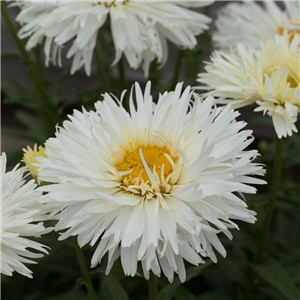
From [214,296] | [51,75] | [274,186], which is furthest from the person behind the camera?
[51,75]

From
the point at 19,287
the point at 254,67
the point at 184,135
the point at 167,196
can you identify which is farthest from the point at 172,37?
the point at 19,287

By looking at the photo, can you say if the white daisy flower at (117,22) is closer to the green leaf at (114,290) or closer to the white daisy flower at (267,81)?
the white daisy flower at (267,81)

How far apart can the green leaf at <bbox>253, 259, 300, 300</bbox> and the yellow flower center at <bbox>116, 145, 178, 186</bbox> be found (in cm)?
49

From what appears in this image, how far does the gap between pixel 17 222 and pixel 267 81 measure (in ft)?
1.80

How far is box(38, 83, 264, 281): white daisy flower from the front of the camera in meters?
0.72

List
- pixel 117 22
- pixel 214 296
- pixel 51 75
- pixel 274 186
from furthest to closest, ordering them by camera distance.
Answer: pixel 51 75 < pixel 214 296 < pixel 117 22 < pixel 274 186

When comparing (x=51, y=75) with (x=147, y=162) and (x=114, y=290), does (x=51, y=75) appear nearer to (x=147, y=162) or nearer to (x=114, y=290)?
(x=114, y=290)

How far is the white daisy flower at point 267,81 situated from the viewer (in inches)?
38.1

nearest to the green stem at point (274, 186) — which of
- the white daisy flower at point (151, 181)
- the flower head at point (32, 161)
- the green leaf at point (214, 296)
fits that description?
the green leaf at point (214, 296)

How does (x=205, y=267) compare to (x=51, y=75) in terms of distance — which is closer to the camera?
(x=205, y=267)

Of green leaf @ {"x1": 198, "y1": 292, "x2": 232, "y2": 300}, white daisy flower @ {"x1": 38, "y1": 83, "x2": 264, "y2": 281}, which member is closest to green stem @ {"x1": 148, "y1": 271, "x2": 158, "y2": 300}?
white daisy flower @ {"x1": 38, "y1": 83, "x2": 264, "y2": 281}

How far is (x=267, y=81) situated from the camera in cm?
97

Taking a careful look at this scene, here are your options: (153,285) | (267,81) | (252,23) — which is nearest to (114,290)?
(153,285)

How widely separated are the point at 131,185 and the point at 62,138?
0.14m
